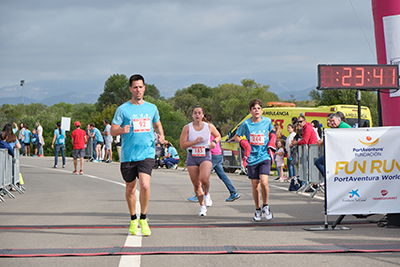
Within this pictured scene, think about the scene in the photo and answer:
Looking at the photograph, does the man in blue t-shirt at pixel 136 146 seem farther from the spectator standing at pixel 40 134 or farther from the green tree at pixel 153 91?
the green tree at pixel 153 91

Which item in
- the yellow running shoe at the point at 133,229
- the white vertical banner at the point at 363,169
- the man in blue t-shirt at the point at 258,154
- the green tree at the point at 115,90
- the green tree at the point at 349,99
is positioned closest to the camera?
the yellow running shoe at the point at 133,229

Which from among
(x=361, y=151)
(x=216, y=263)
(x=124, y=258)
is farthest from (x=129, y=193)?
(x=361, y=151)

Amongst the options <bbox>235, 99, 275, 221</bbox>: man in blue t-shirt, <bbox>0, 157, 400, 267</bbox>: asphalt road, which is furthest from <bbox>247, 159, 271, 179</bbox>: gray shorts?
<bbox>0, 157, 400, 267</bbox>: asphalt road

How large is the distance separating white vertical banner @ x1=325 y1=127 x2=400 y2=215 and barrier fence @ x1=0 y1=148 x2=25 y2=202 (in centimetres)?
783

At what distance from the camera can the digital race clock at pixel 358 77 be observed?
26.9 feet

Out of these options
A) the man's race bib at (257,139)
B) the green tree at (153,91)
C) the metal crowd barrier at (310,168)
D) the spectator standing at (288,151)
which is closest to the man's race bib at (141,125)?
the man's race bib at (257,139)

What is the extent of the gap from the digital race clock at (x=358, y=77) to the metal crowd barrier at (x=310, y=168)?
14.3ft

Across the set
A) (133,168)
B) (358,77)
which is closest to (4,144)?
(133,168)

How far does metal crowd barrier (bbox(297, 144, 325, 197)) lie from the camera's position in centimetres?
1280

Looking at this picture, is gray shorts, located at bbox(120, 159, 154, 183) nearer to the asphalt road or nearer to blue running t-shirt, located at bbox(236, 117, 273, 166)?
the asphalt road

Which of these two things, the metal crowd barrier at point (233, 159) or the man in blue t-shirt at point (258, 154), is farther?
the metal crowd barrier at point (233, 159)

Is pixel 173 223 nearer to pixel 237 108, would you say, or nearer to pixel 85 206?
pixel 85 206

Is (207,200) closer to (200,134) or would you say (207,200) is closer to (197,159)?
(197,159)

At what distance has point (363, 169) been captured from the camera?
7980 mm
